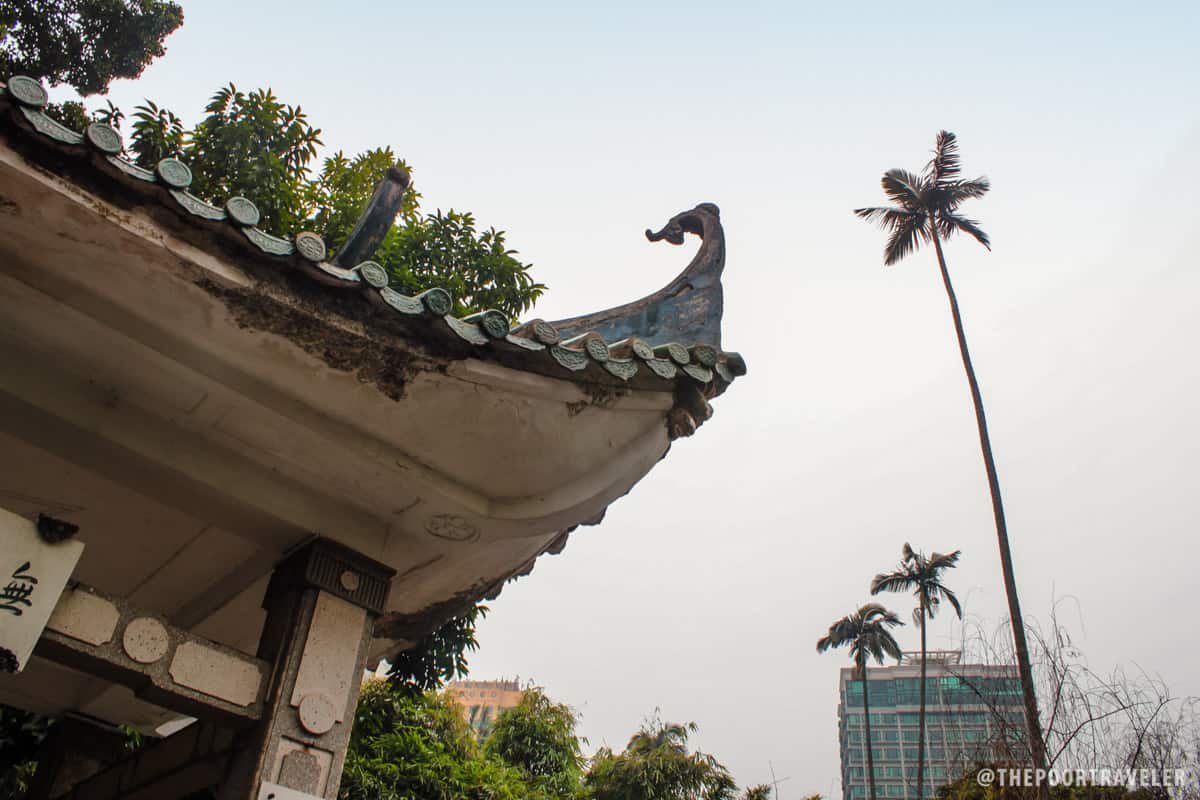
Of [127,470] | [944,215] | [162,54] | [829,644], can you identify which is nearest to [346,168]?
[127,470]

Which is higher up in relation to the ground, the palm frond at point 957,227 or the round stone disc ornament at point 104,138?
the palm frond at point 957,227

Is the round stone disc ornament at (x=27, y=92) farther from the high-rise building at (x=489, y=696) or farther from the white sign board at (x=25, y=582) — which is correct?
the high-rise building at (x=489, y=696)

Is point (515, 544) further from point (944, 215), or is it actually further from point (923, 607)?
point (923, 607)

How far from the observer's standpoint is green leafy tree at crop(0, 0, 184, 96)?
599 inches

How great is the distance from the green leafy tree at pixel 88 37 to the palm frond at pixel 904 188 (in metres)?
15.8

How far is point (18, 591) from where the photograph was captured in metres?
2.97

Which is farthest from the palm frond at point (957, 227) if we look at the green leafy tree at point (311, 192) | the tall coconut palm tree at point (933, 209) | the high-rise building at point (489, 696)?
the high-rise building at point (489, 696)

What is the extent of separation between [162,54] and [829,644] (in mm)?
33498

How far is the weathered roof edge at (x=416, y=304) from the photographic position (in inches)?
114

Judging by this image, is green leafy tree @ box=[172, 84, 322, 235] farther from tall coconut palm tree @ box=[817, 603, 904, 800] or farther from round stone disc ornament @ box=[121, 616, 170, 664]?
tall coconut palm tree @ box=[817, 603, 904, 800]

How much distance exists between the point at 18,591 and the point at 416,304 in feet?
5.51

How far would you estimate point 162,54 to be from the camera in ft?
59.0

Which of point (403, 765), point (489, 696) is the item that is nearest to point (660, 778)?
point (403, 765)
